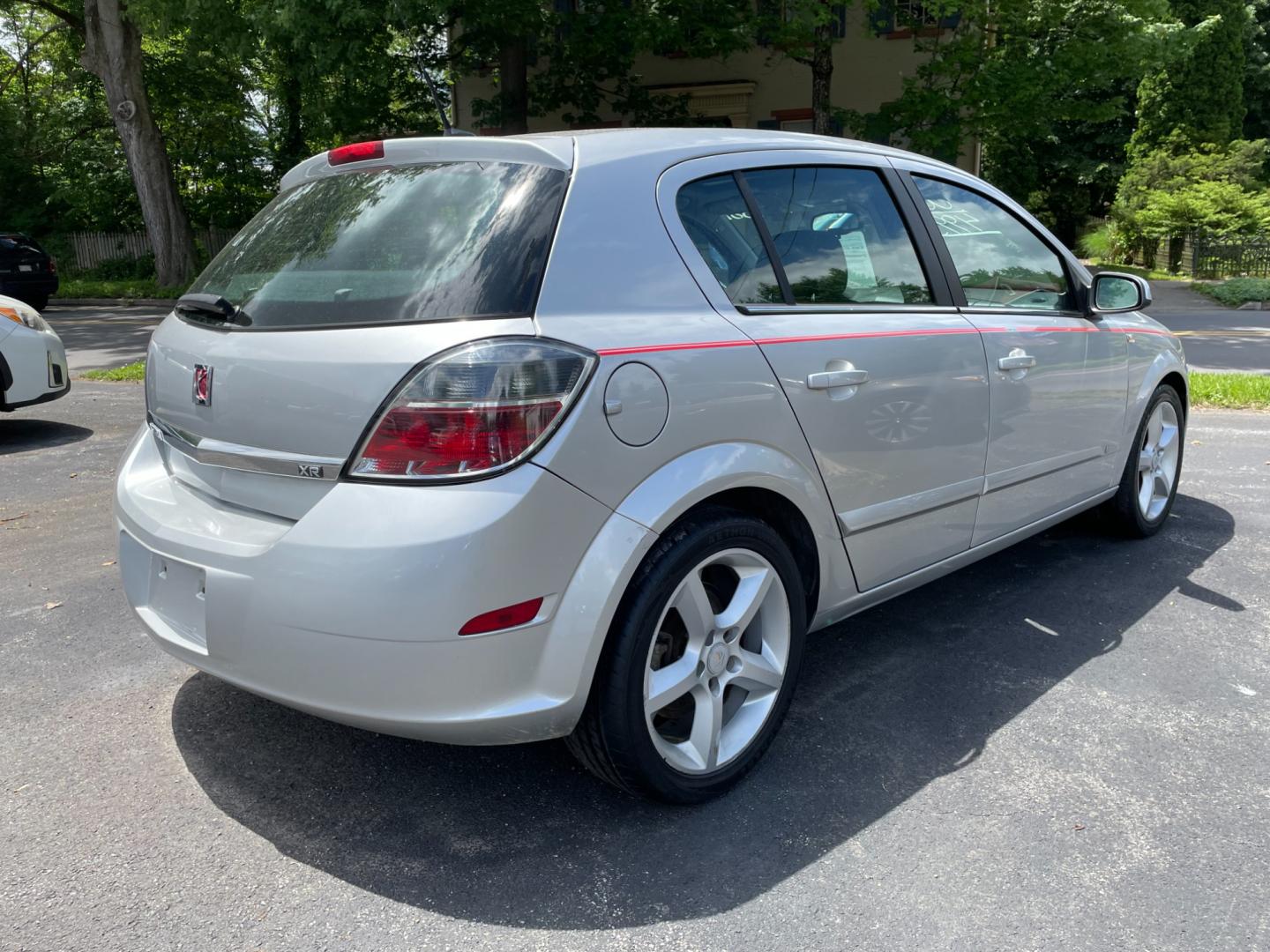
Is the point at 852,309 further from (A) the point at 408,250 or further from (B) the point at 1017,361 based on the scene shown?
(A) the point at 408,250

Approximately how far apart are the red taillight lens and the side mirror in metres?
2.91

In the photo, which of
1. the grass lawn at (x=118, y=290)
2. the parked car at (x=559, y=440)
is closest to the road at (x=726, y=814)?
the parked car at (x=559, y=440)

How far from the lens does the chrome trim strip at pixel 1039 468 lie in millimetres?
3605

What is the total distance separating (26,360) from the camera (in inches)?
288

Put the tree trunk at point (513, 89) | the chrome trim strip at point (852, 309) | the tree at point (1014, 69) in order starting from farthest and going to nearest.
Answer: the tree trunk at point (513, 89) < the tree at point (1014, 69) < the chrome trim strip at point (852, 309)

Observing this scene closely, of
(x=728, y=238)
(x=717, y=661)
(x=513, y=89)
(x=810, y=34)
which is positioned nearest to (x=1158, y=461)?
(x=728, y=238)

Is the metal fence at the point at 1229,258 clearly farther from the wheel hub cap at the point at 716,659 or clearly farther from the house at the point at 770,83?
the wheel hub cap at the point at 716,659

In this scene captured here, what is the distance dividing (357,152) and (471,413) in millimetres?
1057

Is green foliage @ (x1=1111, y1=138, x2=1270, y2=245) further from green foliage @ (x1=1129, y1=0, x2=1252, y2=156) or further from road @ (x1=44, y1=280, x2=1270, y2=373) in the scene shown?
road @ (x1=44, y1=280, x2=1270, y2=373)

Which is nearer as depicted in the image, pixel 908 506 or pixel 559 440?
pixel 559 440

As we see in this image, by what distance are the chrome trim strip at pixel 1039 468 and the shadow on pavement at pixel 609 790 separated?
0.57 meters

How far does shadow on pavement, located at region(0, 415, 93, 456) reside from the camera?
727cm

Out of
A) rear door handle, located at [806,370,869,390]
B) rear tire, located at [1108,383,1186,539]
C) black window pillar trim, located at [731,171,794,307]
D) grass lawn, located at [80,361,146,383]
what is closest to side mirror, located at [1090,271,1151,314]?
rear tire, located at [1108,383,1186,539]

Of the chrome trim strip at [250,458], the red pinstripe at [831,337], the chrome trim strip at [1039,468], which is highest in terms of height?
the red pinstripe at [831,337]
